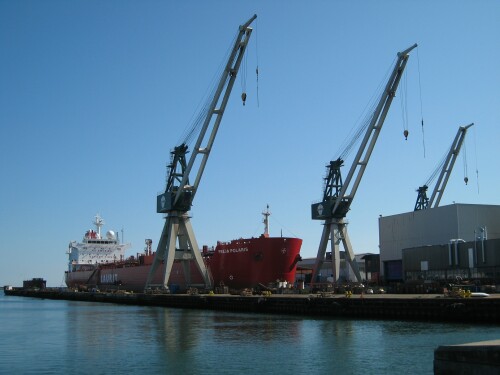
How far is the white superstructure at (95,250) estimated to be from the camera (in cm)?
9444

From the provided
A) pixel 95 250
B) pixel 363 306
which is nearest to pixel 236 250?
pixel 363 306

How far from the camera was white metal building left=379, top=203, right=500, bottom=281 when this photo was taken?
5416 cm

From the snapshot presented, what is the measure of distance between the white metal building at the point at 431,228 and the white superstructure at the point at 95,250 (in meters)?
46.7

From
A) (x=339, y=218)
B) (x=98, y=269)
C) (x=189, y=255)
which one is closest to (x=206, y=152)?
(x=189, y=255)

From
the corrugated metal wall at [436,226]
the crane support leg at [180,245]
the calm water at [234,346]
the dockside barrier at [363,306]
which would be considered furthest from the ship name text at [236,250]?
the calm water at [234,346]

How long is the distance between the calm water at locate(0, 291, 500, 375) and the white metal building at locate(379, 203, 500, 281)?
80.9 ft

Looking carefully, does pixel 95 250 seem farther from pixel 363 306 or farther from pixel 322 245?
pixel 363 306

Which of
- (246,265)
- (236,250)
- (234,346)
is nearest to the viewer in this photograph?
(234,346)

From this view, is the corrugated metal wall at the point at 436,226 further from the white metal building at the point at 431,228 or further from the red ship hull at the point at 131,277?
the red ship hull at the point at 131,277

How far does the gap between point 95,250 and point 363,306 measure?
67118 mm

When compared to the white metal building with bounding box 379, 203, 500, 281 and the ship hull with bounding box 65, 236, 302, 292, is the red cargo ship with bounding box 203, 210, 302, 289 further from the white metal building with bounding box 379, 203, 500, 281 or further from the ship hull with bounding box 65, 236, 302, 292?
the white metal building with bounding box 379, 203, 500, 281

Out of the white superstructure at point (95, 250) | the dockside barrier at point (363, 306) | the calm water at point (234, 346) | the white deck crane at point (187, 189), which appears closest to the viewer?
the calm water at point (234, 346)

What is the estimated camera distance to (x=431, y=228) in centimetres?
5719

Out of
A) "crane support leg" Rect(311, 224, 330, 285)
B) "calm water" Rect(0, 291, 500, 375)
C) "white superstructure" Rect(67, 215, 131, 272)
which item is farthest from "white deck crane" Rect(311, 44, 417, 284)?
"white superstructure" Rect(67, 215, 131, 272)
